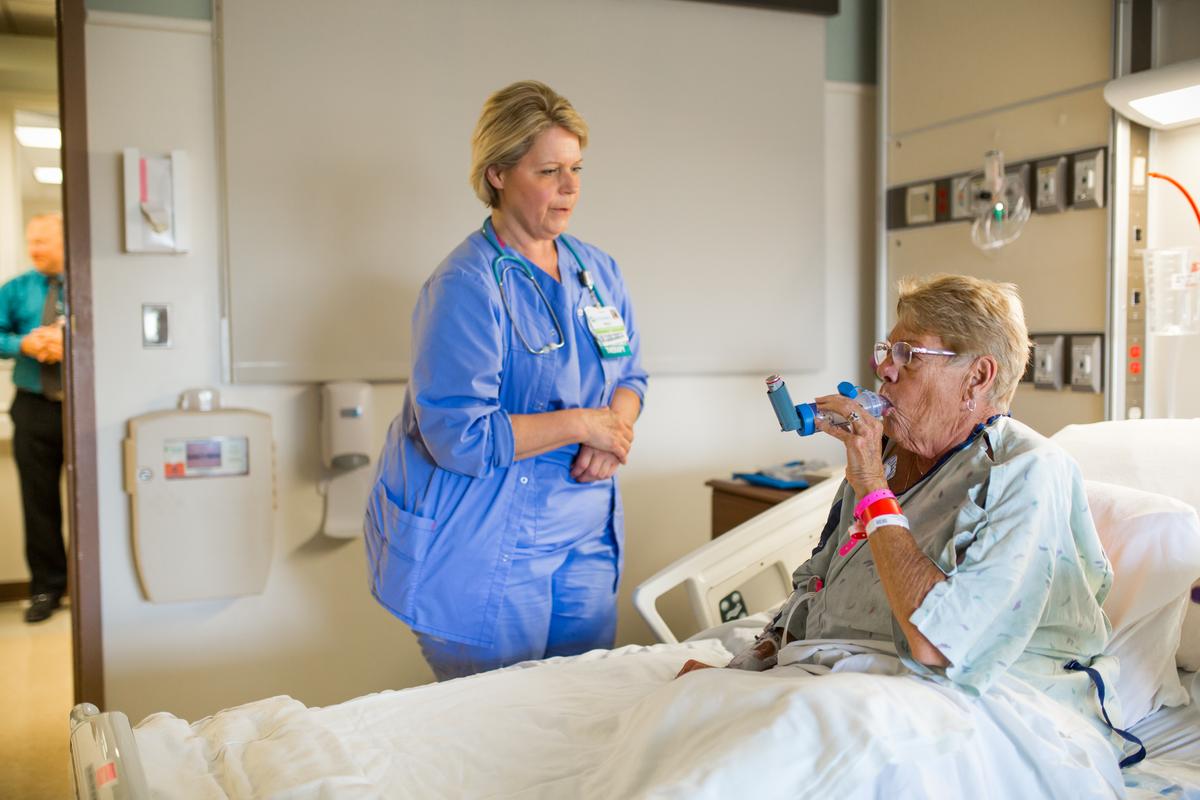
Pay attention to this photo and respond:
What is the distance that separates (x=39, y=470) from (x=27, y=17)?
214 cm

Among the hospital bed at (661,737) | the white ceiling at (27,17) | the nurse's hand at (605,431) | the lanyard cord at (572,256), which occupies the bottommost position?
the hospital bed at (661,737)

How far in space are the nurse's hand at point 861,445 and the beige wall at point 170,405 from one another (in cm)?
179

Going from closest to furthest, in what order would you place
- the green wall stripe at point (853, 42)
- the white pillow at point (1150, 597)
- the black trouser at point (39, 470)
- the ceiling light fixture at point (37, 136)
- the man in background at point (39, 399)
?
1. the white pillow at point (1150, 597)
2. the green wall stripe at point (853, 42)
3. the man in background at point (39, 399)
4. the black trouser at point (39, 470)
5. the ceiling light fixture at point (37, 136)

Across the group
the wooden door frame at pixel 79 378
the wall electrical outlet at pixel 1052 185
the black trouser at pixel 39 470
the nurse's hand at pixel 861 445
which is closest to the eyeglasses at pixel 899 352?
the nurse's hand at pixel 861 445

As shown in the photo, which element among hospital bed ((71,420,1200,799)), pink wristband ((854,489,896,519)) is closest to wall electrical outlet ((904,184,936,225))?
hospital bed ((71,420,1200,799))

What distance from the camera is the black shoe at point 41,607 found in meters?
4.70

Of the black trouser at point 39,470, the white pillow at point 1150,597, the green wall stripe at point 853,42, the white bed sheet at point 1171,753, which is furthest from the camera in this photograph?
the black trouser at point 39,470

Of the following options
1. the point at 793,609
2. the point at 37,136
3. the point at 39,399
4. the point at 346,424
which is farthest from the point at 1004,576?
the point at 37,136

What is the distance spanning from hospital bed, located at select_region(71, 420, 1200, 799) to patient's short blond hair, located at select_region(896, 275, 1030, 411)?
410mm

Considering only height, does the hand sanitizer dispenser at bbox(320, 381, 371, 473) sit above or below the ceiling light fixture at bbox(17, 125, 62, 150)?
below

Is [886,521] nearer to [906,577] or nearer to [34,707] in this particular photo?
[906,577]

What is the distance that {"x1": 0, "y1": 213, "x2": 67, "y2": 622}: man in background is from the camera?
4434 millimetres

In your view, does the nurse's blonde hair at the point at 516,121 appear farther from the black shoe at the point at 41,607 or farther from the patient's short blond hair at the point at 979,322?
the black shoe at the point at 41,607

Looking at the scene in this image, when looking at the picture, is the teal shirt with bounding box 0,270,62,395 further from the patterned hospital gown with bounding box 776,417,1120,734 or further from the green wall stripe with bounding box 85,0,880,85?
the patterned hospital gown with bounding box 776,417,1120,734
